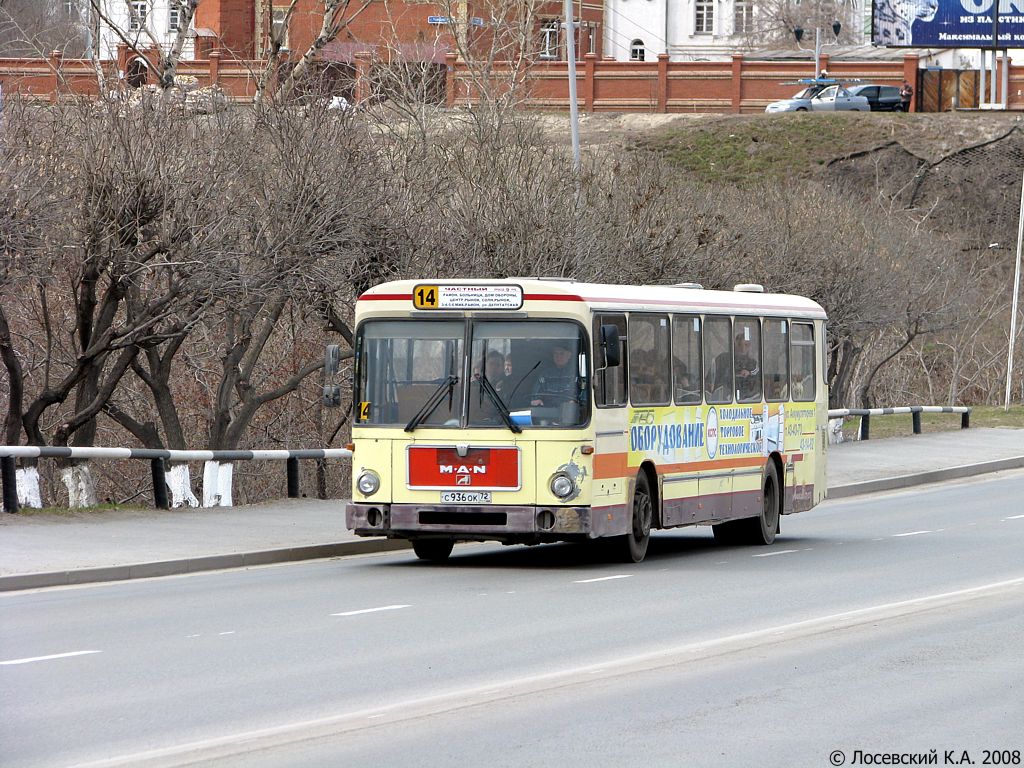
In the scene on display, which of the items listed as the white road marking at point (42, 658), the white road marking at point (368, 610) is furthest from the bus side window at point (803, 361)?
the white road marking at point (42, 658)

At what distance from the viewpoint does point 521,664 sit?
10547 mm

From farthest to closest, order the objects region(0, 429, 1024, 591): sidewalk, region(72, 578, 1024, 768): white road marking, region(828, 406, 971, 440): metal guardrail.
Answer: region(828, 406, 971, 440): metal guardrail, region(0, 429, 1024, 591): sidewalk, region(72, 578, 1024, 768): white road marking

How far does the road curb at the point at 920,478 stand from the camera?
2930cm

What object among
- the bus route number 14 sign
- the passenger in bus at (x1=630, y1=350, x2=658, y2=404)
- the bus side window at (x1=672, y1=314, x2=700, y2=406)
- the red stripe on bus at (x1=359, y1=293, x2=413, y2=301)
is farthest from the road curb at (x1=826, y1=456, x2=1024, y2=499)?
the red stripe on bus at (x1=359, y1=293, x2=413, y2=301)

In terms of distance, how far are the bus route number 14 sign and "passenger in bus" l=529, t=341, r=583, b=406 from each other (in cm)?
62

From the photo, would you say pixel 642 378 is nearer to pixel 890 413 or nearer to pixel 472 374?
pixel 472 374

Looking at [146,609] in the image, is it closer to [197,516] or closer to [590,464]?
[590,464]

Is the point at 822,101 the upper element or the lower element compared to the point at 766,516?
upper

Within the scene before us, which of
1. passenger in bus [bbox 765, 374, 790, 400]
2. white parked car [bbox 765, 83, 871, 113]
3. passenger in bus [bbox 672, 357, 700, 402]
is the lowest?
passenger in bus [bbox 765, 374, 790, 400]

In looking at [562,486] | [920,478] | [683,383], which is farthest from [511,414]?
[920,478]

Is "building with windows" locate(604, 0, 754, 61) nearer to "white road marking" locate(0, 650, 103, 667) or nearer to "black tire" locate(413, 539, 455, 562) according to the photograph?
"black tire" locate(413, 539, 455, 562)

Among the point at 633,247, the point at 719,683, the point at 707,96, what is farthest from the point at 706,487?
the point at 707,96

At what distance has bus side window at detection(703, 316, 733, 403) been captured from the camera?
1891 cm

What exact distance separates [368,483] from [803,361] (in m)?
7.29
